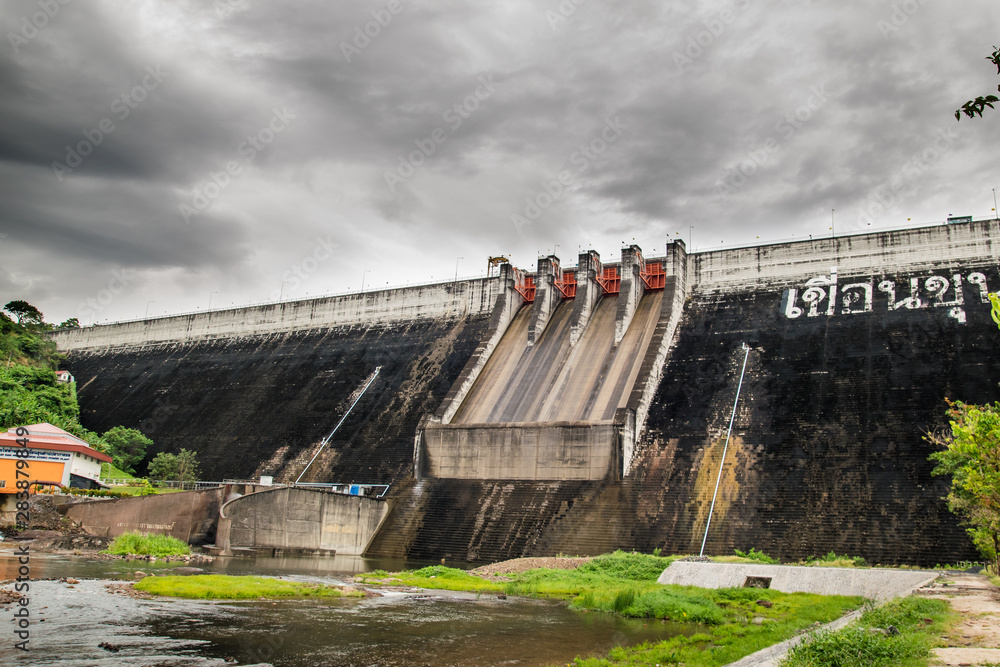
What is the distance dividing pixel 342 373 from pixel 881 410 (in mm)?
24812

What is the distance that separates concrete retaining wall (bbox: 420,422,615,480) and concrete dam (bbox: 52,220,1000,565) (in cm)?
8

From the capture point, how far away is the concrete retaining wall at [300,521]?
2541 cm

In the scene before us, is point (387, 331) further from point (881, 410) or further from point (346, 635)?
point (346, 635)

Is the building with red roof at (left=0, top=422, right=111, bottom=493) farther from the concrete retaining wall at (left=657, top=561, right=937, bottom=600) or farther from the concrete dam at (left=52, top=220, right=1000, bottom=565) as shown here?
the concrete retaining wall at (left=657, top=561, right=937, bottom=600)

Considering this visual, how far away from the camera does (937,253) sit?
3119 cm

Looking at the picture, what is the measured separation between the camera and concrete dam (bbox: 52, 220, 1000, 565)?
2384 cm

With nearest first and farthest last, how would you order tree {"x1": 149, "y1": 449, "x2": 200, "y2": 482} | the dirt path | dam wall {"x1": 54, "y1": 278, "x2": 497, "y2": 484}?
the dirt path < dam wall {"x1": 54, "y1": 278, "x2": 497, "y2": 484} < tree {"x1": 149, "y1": 449, "x2": 200, "y2": 482}

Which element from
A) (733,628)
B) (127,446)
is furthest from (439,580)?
(127,446)

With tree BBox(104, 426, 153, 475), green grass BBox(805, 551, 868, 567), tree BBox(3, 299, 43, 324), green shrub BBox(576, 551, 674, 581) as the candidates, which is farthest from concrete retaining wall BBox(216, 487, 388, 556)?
tree BBox(3, 299, 43, 324)

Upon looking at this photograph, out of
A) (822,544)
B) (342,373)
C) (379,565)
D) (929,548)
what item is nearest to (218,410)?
(342,373)

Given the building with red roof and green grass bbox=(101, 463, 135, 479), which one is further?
green grass bbox=(101, 463, 135, 479)

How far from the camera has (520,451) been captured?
2858 centimetres

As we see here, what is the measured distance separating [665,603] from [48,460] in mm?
25513

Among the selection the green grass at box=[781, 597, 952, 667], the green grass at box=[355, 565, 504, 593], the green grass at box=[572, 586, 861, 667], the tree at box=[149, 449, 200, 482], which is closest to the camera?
the green grass at box=[781, 597, 952, 667]
